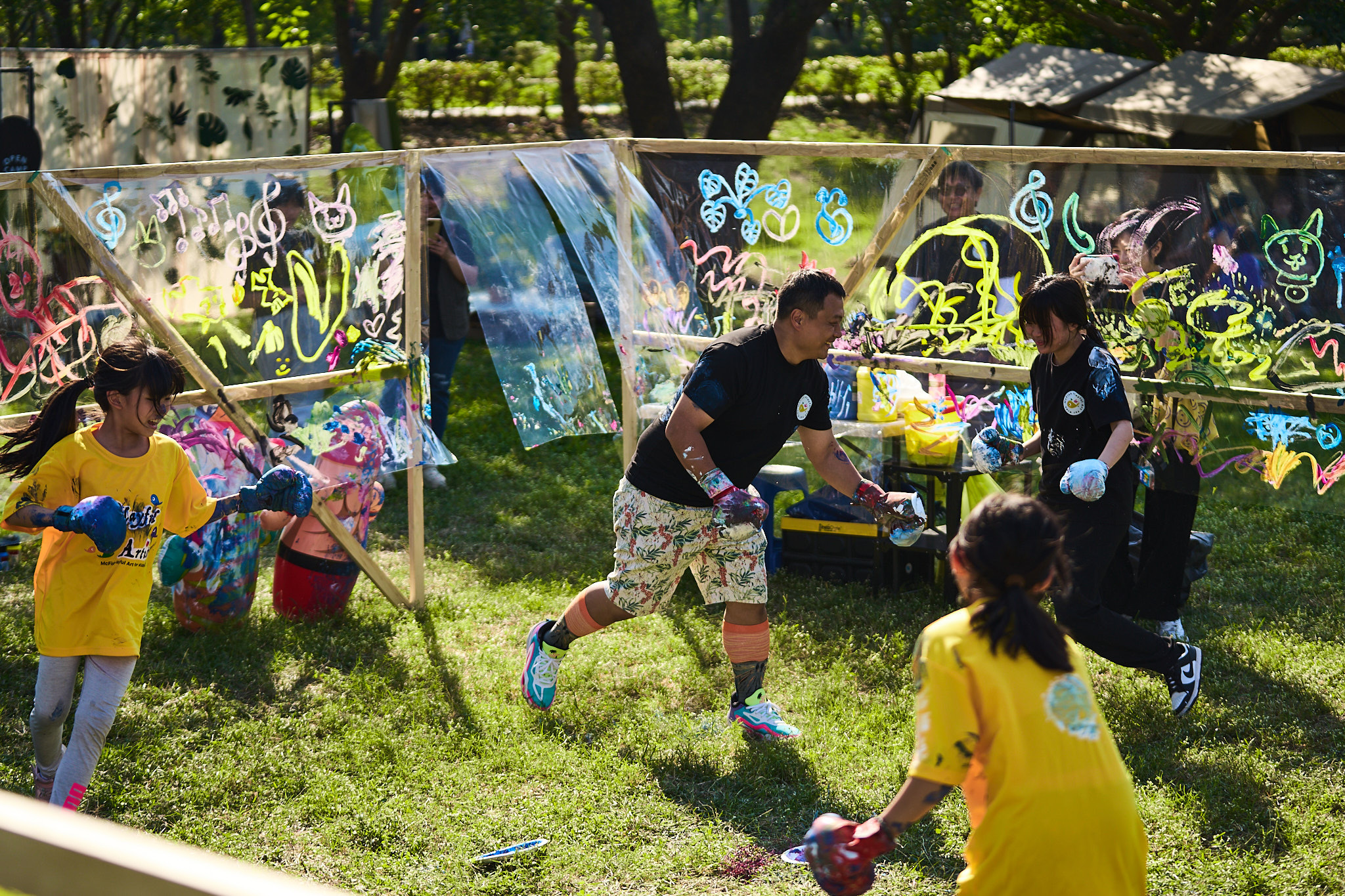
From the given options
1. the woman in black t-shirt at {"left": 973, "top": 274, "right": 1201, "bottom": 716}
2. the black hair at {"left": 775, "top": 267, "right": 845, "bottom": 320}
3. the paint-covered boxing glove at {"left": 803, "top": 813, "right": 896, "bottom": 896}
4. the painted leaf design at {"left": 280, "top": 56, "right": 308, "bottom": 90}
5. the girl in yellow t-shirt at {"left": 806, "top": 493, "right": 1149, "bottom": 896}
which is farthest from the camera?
the painted leaf design at {"left": 280, "top": 56, "right": 308, "bottom": 90}

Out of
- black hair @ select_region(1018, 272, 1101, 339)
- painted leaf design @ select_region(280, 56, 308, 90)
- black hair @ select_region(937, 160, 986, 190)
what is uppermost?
painted leaf design @ select_region(280, 56, 308, 90)

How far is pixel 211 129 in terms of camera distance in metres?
14.2

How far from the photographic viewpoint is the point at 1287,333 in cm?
487

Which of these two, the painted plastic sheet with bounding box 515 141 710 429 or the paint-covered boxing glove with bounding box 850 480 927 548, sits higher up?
the painted plastic sheet with bounding box 515 141 710 429

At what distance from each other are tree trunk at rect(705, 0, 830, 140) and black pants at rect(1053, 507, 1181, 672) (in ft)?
31.7

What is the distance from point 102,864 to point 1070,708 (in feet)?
5.67

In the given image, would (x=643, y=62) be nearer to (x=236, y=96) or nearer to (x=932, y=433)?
(x=236, y=96)

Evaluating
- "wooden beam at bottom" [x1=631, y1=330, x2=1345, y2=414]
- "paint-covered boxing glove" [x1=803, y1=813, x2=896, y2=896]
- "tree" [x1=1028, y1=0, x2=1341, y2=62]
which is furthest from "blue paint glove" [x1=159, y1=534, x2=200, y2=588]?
"tree" [x1=1028, y1=0, x2=1341, y2=62]

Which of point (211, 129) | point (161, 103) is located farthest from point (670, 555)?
point (211, 129)

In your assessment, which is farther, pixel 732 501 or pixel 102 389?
pixel 732 501

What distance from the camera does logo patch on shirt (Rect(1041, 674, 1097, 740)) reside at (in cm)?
238

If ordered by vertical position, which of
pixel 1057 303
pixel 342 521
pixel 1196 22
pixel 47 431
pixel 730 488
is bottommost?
pixel 342 521

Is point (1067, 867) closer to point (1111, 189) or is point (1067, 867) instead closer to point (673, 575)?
point (673, 575)

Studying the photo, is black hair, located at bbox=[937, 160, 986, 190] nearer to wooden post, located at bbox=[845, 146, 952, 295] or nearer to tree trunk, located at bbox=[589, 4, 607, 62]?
wooden post, located at bbox=[845, 146, 952, 295]
